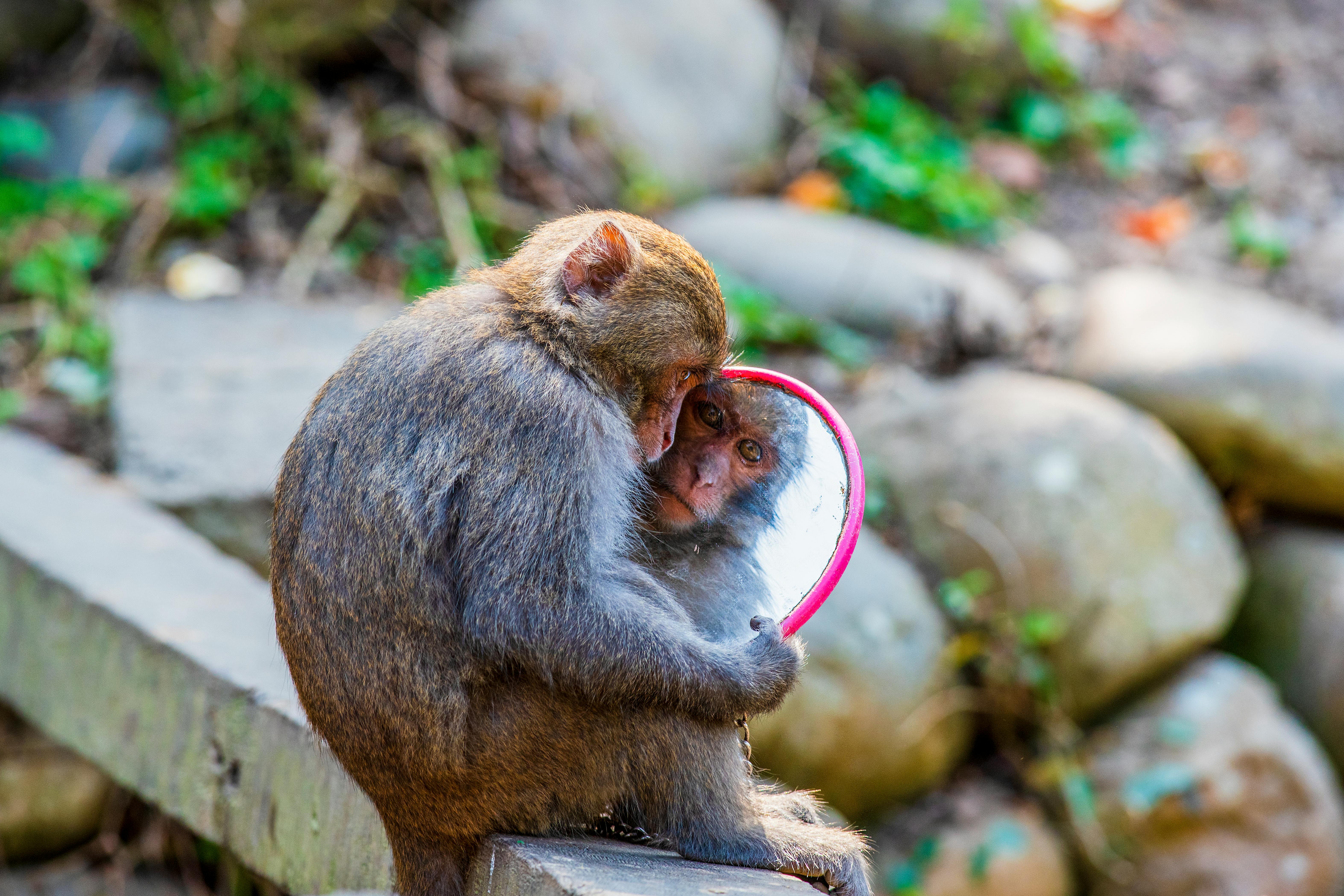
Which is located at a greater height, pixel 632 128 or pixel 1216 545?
pixel 632 128

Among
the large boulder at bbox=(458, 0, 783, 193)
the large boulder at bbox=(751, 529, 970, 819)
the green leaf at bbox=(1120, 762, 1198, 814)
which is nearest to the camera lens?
the large boulder at bbox=(751, 529, 970, 819)

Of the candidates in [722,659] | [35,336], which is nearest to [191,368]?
[35,336]

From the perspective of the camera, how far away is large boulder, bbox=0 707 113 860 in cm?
444

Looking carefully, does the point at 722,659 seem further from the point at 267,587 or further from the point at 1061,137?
the point at 1061,137

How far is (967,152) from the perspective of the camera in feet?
25.6

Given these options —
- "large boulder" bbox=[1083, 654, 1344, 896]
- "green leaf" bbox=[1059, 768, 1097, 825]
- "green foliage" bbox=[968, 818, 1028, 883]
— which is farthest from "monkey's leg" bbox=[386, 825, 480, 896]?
"large boulder" bbox=[1083, 654, 1344, 896]

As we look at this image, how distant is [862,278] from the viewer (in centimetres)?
644

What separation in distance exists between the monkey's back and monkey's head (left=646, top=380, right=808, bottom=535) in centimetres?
24

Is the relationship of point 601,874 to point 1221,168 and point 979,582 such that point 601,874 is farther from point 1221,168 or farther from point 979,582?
point 1221,168

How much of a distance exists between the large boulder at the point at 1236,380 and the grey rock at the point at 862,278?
0.48 m

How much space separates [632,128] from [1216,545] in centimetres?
347

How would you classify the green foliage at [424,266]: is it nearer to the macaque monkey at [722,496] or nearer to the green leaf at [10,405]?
the green leaf at [10,405]

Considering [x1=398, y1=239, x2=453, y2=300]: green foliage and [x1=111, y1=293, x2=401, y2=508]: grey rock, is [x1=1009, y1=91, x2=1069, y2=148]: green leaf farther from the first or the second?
[x1=111, y1=293, x2=401, y2=508]: grey rock

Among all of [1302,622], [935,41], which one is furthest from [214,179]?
[1302,622]
